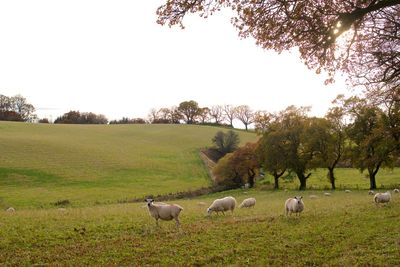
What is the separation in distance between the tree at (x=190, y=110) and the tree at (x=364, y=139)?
109 meters

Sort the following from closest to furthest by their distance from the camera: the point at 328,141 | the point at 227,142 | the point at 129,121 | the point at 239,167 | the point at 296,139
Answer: the point at 328,141 → the point at 296,139 → the point at 239,167 → the point at 227,142 → the point at 129,121

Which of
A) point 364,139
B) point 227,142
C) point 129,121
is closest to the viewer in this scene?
point 364,139

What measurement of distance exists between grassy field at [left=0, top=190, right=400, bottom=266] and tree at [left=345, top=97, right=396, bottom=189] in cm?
3021

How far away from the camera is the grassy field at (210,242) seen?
37.6 feet

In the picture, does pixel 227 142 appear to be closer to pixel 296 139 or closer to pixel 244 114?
pixel 296 139

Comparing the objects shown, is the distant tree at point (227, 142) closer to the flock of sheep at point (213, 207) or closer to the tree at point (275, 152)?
the tree at point (275, 152)

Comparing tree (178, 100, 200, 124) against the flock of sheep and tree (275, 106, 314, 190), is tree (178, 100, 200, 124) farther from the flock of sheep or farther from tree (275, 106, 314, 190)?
the flock of sheep

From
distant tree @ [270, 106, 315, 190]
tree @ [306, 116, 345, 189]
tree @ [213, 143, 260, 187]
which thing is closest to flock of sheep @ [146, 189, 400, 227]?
tree @ [306, 116, 345, 189]

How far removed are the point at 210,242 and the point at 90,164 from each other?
60.0 meters

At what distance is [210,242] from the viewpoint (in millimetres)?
13570

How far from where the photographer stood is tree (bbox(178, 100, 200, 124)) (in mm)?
158875

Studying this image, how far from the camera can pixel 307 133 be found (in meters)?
54.0

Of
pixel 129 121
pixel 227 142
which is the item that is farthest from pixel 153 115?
pixel 227 142

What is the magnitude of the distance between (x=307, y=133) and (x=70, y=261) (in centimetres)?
4628
